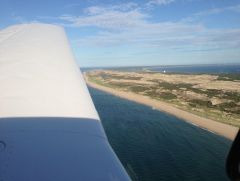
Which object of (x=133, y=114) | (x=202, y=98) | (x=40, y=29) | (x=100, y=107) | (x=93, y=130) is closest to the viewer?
(x=93, y=130)

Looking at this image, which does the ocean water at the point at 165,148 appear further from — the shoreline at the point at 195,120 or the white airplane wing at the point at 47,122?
the white airplane wing at the point at 47,122

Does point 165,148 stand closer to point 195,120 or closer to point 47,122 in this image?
point 195,120

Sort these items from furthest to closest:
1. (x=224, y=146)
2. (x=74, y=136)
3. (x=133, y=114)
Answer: (x=133, y=114), (x=224, y=146), (x=74, y=136)

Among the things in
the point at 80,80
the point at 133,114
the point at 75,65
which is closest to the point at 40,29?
the point at 75,65

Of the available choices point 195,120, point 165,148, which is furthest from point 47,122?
point 195,120

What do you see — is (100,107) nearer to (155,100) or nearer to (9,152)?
(155,100)

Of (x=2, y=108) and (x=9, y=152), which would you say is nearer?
(x=9, y=152)
